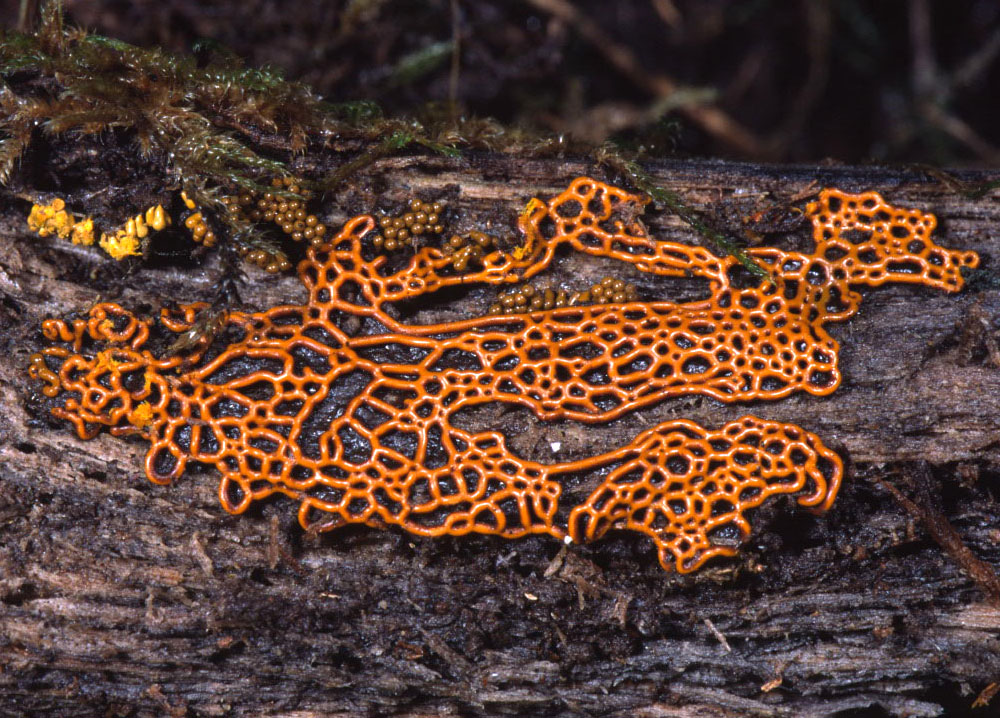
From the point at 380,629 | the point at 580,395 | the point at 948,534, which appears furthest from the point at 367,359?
the point at 948,534

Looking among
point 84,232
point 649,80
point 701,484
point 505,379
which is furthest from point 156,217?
point 649,80

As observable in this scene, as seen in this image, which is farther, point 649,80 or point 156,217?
point 649,80

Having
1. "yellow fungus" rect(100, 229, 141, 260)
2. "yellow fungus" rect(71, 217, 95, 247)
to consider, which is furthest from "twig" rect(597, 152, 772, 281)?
Answer: "yellow fungus" rect(71, 217, 95, 247)

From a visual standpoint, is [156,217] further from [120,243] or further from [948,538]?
[948,538]

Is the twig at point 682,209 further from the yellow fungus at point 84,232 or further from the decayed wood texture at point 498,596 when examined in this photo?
the yellow fungus at point 84,232

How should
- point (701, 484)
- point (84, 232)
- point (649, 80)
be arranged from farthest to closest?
point (649, 80) < point (84, 232) < point (701, 484)

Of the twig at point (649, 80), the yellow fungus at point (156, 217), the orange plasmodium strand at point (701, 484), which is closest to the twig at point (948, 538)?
the orange plasmodium strand at point (701, 484)
